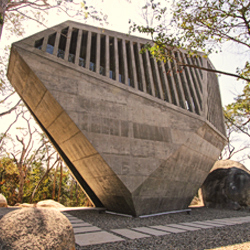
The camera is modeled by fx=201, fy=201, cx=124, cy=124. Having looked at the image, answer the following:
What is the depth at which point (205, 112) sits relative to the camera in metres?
12.1

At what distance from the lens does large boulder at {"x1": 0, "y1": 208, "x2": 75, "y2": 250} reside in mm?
2693

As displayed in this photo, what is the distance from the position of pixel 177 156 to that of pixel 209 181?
308 inches

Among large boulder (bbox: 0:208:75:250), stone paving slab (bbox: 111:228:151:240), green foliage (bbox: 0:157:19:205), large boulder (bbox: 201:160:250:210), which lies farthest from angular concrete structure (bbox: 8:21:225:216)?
green foliage (bbox: 0:157:19:205)

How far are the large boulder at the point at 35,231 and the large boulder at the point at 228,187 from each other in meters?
13.6

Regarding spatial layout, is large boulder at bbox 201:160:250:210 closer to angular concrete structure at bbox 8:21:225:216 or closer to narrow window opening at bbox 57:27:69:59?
angular concrete structure at bbox 8:21:225:216

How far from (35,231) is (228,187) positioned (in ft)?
47.5

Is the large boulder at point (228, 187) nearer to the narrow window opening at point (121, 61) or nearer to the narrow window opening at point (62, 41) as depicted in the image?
the narrow window opening at point (121, 61)

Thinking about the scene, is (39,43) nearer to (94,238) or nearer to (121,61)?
(121,61)

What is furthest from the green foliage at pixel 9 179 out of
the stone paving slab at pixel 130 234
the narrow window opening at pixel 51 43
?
the stone paving slab at pixel 130 234

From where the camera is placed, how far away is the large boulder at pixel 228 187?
1346 cm

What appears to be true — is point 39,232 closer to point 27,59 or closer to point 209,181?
Answer: point 27,59

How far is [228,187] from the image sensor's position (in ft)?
46.5

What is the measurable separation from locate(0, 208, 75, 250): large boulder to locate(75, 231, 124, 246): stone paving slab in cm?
144

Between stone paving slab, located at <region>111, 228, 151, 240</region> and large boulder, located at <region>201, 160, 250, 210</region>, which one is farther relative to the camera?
large boulder, located at <region>201, 160, 250, 210</region>
